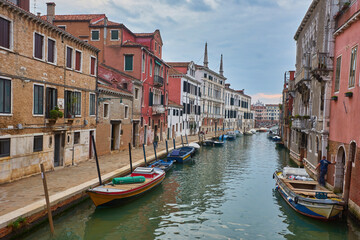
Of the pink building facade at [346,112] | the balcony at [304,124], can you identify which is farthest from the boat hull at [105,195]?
the balcony at [304,124]

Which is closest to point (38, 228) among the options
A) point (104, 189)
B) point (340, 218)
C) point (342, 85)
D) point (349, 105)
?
point (104, 189)

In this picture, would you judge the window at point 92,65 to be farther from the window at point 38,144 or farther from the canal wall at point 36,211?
the canal wall at point 36,211

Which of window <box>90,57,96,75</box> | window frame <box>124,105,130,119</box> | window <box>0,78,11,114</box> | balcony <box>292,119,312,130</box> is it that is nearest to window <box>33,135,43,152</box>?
window <box>0,78,11,114</box>

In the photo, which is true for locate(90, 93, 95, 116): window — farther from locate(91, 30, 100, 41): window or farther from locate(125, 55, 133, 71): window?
locate(91, 30, 100, 41): window

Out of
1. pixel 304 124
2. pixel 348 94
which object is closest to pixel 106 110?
pixel 304 124

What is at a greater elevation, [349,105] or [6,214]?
[349,105]

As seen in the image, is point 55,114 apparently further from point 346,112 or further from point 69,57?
point 346,112

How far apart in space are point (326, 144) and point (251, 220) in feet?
19.6

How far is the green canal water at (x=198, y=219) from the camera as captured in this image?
988 centimetres

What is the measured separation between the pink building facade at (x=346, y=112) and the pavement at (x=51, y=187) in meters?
9.95

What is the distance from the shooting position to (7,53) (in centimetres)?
1170

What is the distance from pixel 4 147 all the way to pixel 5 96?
1.99 metres

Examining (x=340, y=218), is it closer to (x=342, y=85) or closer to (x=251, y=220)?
(x=251, y=220)

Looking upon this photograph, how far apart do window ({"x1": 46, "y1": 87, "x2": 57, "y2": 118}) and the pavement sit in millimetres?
3090
